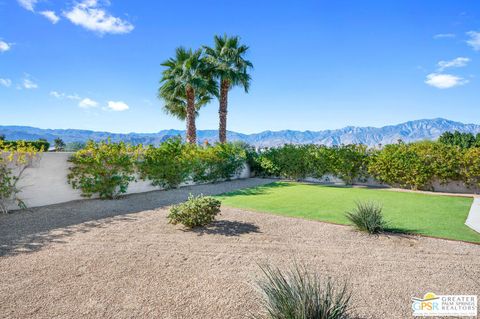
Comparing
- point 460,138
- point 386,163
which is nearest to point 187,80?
point 386,163

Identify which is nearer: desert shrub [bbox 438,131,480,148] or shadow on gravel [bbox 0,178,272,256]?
shadow on gravel [bbox 0,178,272,256]

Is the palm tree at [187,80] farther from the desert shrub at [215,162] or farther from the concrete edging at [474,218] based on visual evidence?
the concrete edging at [474,218]

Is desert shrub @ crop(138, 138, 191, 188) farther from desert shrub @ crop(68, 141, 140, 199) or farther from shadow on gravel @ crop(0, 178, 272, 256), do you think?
shadow on gravel @ crop(0, 178, 272, 256)

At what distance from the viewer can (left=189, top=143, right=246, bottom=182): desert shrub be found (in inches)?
524

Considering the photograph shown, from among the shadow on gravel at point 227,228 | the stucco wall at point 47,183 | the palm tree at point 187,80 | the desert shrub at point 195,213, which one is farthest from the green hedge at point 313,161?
the stucco wall at point 47,183

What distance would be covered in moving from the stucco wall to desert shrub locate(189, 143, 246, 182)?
5.09 m

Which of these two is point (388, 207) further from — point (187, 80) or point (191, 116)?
point (191, 116)

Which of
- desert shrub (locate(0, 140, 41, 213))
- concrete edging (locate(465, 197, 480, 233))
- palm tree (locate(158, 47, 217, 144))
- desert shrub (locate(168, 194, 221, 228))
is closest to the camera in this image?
desert shrub (locate(168, 194, 221, 228))

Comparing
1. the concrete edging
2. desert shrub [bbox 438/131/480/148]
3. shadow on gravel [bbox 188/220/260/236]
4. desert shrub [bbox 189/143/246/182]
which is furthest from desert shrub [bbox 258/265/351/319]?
desert shrub [bbox 438/131/480/148]

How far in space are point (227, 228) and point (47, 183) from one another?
6.09m

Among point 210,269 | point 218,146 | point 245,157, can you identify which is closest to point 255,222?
point 210,269

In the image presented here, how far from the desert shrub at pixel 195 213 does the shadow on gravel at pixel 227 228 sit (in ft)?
0.55

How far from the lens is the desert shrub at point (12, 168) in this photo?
24.0ft

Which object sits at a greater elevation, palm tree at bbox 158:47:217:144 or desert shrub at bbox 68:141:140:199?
palm tree at bbox 158:47:217:144
